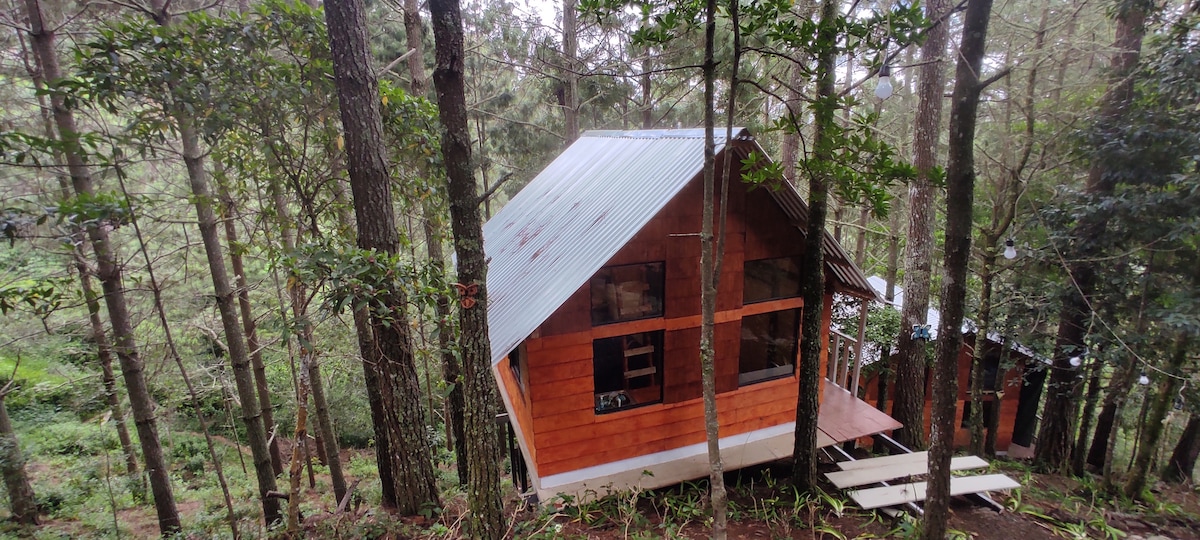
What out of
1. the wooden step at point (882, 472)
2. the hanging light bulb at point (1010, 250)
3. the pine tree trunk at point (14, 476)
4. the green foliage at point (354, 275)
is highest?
the green foliage at point (354, 275)

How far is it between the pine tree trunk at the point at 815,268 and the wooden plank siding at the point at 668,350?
93cm

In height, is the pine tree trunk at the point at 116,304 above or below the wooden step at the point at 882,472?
above

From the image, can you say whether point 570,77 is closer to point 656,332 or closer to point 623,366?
point 656,332

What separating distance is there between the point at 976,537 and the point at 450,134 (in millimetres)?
7188

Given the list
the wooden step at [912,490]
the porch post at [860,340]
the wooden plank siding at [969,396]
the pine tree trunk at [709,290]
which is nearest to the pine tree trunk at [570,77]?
the porch post at [860,340]

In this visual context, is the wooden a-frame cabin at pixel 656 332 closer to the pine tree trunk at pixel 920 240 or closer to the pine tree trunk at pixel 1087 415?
the pine tree trunk at pixel 920 240

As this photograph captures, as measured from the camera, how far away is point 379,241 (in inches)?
197

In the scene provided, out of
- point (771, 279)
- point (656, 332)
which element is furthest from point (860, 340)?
point (656, 332)

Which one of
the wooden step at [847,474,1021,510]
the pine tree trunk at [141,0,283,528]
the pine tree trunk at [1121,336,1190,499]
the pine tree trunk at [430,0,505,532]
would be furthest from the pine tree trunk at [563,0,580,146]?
the pine tree trunk at [1121,336,1190,499]

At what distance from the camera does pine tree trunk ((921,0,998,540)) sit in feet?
13.1

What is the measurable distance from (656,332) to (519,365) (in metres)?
2.13

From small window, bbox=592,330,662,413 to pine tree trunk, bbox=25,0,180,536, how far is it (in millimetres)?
5104

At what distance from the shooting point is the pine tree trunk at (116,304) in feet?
18.9

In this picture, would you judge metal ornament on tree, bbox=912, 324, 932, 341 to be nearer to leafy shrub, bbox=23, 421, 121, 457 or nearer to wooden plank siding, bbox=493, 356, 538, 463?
wooden plank siding, bbox=493, 356, 538, 463
